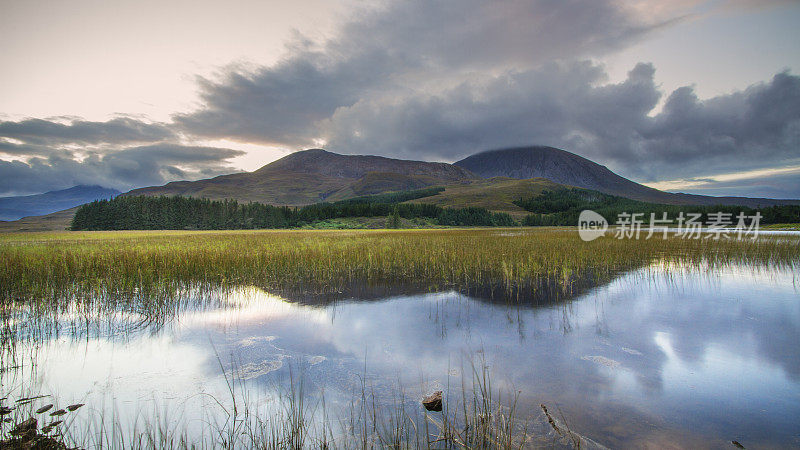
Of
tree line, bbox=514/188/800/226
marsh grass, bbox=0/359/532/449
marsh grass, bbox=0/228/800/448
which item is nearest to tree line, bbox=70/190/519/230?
tree line, bbox=514/188/800/226

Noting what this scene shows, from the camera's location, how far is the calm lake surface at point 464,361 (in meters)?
3.58

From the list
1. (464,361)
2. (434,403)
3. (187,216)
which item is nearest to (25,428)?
(434,403)

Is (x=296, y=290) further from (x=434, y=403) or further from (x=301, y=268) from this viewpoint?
(x=434, y=403)

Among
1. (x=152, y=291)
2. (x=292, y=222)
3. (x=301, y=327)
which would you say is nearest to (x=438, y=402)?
(x=301, y=327)

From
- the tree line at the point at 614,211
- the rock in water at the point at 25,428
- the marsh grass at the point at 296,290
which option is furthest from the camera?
the tree line at the point at 614,211

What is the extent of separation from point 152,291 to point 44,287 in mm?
2973

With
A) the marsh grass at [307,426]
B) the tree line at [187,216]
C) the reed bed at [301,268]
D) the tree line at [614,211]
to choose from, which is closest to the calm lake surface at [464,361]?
the marsh grass at [307,426]

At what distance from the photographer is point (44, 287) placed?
28.6 feet

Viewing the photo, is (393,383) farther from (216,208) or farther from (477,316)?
(216,208)

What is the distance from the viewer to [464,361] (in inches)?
196

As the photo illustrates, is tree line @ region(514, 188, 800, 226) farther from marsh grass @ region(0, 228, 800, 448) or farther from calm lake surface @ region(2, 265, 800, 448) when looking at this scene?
calm lake surface @ region(2, 265, 800, 448)

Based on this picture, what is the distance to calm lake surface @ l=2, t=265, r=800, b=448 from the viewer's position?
3.58 meters

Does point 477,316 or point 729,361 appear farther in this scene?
point 477,316

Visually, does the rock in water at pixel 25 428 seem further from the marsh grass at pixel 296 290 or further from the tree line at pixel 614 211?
the tree line at pixel 614 211
